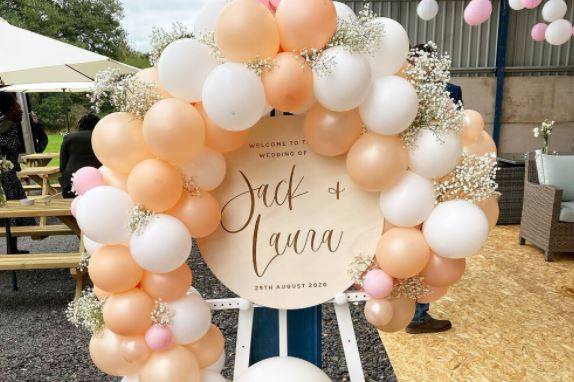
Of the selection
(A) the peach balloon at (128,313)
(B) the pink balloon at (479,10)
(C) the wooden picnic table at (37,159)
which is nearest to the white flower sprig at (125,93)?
(A) the peach balloon at (128,313)

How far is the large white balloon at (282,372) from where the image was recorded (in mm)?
1457

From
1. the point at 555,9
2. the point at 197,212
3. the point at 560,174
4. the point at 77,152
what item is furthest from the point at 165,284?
the point at 555,9

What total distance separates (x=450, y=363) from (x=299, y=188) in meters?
1.87

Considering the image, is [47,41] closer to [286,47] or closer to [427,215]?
[286,47]

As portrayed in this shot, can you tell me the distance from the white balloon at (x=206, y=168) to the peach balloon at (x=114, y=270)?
0.93 feet

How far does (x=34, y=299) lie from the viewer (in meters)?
4.16

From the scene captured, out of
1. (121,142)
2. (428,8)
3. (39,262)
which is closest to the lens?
(121,142)

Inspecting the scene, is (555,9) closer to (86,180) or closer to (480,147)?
(480,147)

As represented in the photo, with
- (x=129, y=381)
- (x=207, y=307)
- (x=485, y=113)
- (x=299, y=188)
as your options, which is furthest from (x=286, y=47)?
(x=485, y=113)

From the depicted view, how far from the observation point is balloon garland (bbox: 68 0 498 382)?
1266 mm

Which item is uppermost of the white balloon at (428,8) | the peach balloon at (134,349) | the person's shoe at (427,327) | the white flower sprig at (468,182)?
the white balloon at (428,8)

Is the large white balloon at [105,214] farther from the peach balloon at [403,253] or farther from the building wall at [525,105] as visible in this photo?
the building wall at [525,105]

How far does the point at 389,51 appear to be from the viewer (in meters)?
1.36

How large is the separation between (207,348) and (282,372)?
0.24 metres
